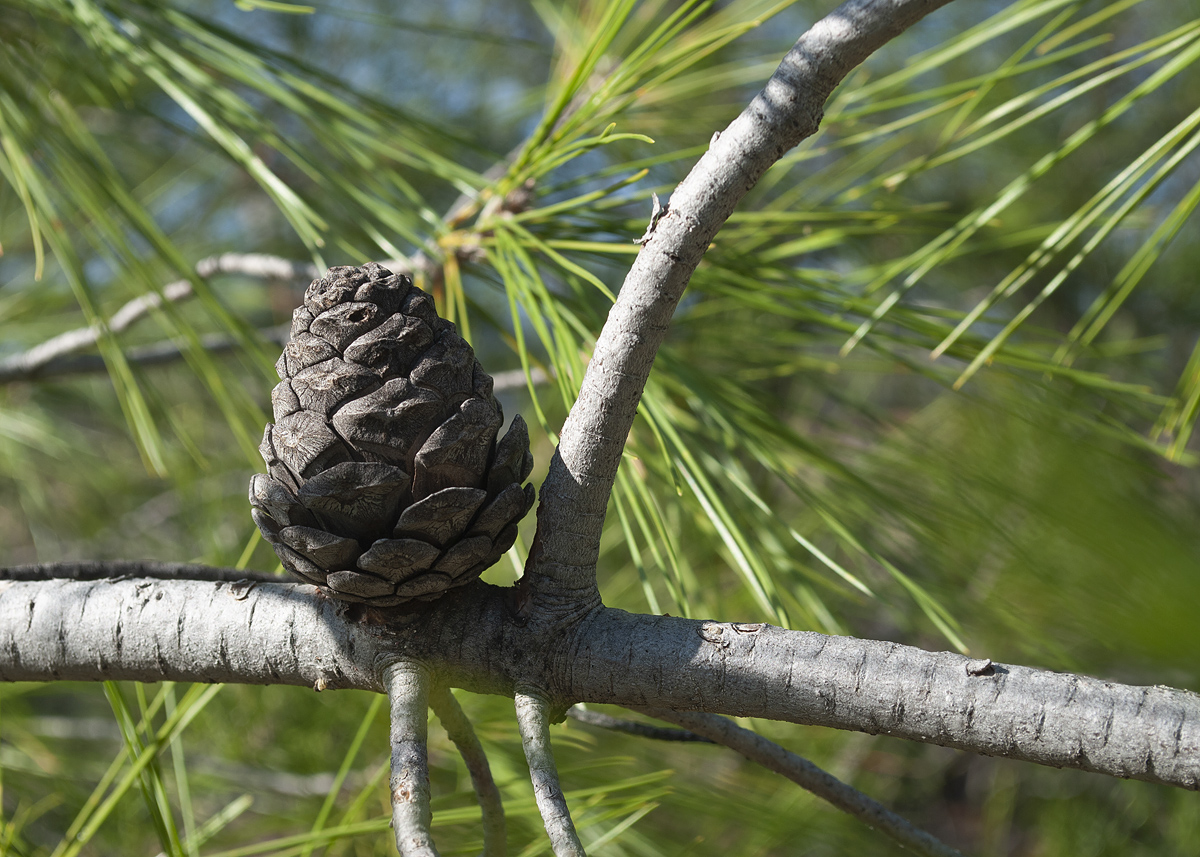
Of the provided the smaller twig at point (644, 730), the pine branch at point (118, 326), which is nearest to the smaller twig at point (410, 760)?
the smaller twig at point (644, 730)

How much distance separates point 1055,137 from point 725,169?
158 centimetres

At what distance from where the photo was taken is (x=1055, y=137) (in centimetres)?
160

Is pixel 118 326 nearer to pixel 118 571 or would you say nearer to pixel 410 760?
pixel 118 571

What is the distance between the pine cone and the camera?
34 centimetres

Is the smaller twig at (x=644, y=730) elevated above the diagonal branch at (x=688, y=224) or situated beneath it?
situated beneath

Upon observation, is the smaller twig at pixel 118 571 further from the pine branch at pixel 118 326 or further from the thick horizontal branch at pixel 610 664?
the pine branch at pixel 118 326

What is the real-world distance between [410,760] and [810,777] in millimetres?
196

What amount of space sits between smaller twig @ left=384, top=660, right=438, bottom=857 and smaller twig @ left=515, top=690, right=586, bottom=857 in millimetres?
36

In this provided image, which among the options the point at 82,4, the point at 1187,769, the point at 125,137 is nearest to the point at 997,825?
the point at 1187,769

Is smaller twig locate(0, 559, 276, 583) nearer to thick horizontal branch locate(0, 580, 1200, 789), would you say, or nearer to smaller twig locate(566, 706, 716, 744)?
thick horizontal branch locate(0, 580, 1200, 789)

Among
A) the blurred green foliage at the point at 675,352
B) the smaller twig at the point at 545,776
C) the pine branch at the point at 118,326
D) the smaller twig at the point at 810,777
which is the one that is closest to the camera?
the smaller twig at the point at 545,776

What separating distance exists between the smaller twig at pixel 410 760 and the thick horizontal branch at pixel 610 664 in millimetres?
15

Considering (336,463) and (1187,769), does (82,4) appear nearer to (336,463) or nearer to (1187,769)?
(336,463)

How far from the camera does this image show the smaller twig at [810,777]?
387 millimetres
